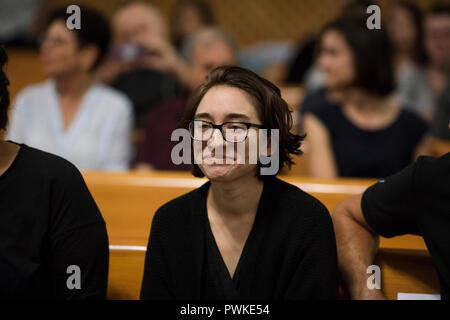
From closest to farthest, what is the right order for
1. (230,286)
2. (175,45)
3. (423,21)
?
(230,286) < (423,21) < (175,45)

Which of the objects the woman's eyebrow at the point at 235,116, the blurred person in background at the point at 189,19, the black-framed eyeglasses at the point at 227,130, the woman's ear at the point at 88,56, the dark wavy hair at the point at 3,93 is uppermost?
the blurred person in background at the point at 189,19

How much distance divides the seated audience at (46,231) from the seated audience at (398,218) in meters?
0.48

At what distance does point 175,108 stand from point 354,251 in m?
1.45

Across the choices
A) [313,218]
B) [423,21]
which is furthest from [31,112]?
[423,21]

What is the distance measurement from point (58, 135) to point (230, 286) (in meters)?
1.40

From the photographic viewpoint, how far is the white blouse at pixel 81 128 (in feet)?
7.31

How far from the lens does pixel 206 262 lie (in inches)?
42.5

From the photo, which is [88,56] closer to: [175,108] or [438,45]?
[175,108]

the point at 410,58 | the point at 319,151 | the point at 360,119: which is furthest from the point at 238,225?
the point at 410,58

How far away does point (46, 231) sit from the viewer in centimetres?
106

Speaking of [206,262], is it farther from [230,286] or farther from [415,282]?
[415,282]

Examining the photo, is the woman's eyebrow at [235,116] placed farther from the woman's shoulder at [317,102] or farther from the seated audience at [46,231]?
the woman's shoulder at [317,102]

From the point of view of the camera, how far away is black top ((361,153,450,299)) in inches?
40.9

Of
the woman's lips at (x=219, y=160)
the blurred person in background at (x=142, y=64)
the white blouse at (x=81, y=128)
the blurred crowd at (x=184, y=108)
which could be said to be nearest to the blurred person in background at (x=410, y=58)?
the blurred crowd at (x=184, y=108)
